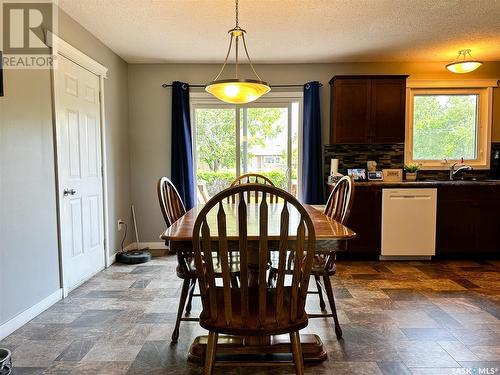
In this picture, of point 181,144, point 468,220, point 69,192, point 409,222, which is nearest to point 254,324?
point 69,192

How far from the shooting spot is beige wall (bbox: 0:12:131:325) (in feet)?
7.40

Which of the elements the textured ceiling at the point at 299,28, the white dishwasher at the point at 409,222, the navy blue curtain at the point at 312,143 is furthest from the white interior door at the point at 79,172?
the white dishwasher at the point at 409,222

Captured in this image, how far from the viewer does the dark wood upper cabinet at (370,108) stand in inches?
164

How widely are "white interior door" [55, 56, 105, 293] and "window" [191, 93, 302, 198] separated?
1.33m

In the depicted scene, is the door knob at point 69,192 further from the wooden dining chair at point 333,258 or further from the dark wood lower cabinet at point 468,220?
the dark wood lower cabinet at point 468,220

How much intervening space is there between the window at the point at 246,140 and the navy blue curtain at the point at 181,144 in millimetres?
184

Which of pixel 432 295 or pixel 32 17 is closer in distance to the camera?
pixel 32 17

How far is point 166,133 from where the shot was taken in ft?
15.0

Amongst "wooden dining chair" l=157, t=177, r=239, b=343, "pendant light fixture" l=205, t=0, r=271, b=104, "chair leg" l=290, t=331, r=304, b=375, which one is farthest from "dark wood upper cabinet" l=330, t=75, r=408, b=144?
"chair leg" l=290, t=331, r=304, b=375

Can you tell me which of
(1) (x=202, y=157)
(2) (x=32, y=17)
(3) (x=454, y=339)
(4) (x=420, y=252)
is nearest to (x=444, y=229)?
(4) (x=420, y=252)

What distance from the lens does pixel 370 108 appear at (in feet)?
13.8

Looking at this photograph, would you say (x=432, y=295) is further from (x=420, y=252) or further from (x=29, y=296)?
(x=29, y=296)

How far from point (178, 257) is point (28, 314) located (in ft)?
4.17

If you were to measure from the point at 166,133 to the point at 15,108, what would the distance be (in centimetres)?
227
